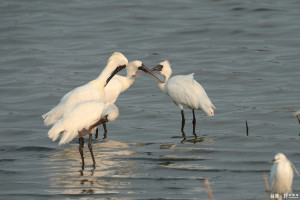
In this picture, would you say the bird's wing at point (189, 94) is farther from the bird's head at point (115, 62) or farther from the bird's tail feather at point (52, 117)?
the bird's tail feather at point (52, 117)

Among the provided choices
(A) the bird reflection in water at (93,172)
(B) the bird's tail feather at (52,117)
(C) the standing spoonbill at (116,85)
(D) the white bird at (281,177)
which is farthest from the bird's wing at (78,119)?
(D) the white bird at (281,177)

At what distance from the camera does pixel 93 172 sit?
37.0 feet

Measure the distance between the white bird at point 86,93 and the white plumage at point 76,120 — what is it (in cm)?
97

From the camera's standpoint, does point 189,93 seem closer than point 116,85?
Yes

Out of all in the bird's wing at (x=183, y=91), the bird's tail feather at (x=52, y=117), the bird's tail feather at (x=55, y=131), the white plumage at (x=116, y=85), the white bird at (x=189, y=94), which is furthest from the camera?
the white plumage at (x=116, y=85)

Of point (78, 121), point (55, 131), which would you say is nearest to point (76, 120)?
point (78, 121)

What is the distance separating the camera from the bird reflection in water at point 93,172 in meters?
10.3

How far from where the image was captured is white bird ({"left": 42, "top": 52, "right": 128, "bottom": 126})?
12.7m

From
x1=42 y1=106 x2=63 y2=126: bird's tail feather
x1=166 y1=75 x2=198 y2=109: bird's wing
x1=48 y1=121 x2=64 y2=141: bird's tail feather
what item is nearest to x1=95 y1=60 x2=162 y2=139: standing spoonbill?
x1=166 y1=75 x2=198 y2=109: bird's wing

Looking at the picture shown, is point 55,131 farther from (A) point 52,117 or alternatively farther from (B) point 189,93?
(B) point 189,93

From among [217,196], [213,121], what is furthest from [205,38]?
[217,196]

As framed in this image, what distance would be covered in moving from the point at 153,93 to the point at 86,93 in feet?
17.6

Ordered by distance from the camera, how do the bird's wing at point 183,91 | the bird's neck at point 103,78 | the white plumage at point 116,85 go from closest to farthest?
the bird's neck at point 103,78, the bird's wing at point 183,91, the white plumage at point 116,85

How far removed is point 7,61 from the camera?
22.2 meters
